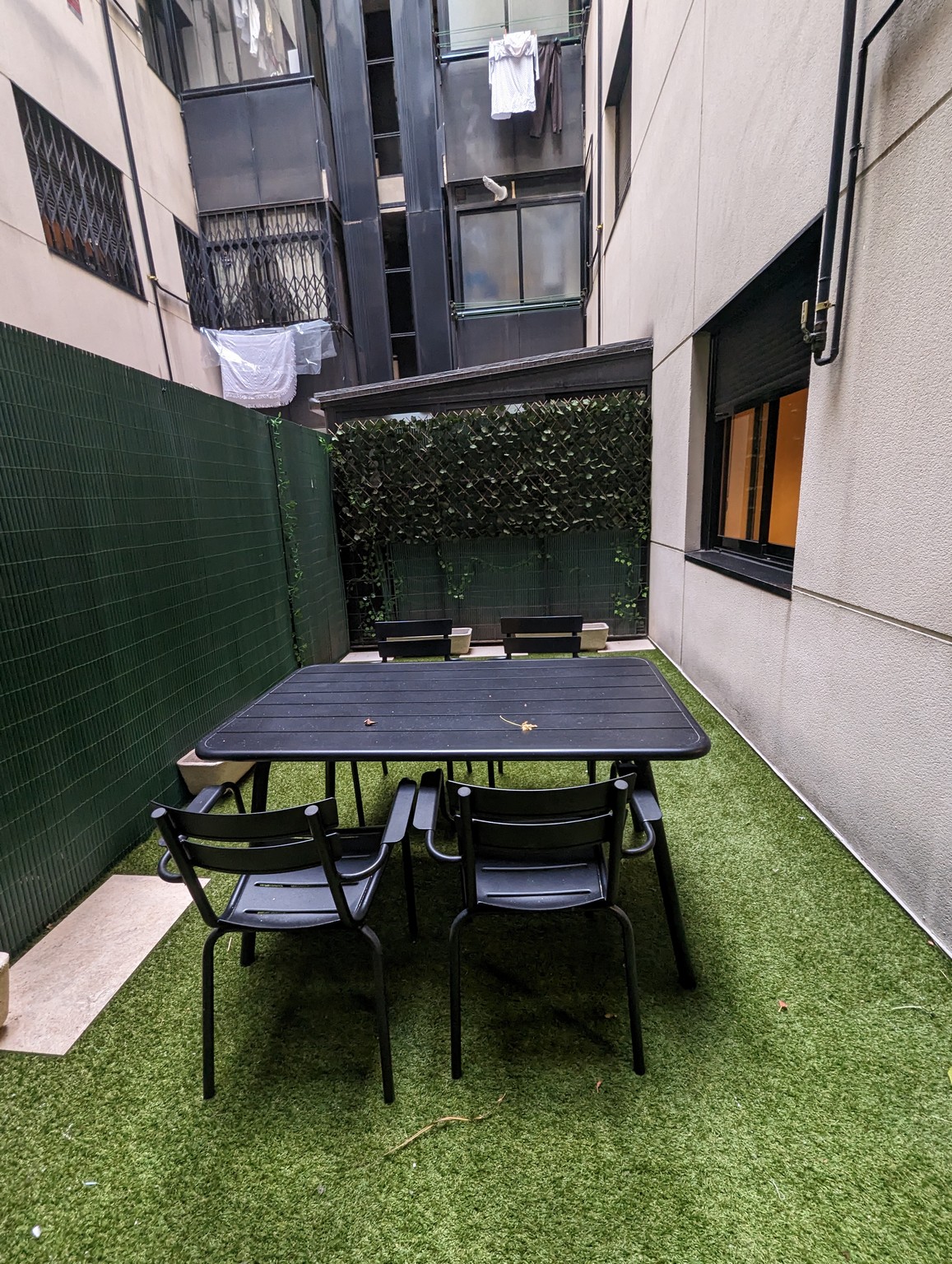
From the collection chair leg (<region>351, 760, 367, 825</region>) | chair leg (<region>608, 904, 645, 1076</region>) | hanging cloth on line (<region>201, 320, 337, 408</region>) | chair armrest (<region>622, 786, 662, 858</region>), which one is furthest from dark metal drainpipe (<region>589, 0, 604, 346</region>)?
chair leg (<region>608, 904, 645, 1076</region>)

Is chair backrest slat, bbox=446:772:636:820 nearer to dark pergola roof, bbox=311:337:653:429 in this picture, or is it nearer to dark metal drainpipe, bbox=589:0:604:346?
dark pergola roof, bbox=311:337:653:429

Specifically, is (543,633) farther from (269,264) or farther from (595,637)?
(269,264)

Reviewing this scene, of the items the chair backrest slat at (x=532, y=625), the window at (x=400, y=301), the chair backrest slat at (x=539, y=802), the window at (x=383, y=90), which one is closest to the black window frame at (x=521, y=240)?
the window at (x=400, y=301)

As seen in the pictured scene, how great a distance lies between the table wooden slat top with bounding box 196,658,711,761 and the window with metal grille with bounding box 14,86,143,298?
250 inches

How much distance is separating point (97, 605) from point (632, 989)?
7.93 feet

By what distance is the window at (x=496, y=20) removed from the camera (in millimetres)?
7344

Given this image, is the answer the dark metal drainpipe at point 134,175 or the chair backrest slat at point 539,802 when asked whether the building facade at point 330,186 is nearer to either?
the dark metal drainpipe at point 134,175

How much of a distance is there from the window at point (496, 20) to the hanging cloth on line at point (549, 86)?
1.00 ft

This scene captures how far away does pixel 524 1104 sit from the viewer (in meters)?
1.32

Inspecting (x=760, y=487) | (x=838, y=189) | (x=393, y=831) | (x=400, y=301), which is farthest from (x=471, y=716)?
(x=400, y=301)

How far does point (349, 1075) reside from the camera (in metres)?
1.42

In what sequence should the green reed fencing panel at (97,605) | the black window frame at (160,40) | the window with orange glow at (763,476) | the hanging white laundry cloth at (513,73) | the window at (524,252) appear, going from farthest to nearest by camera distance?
1. the window at (524,252)
2. the hanging white laundry cloth at (513,73)
3. the black window frame at (160,40)
4. the window with orange glow at (763,476)
5. the green reed fencing panel at (97,605)

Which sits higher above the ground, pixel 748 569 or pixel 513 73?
pixel 513 73

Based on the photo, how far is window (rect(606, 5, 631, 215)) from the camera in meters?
5.38
